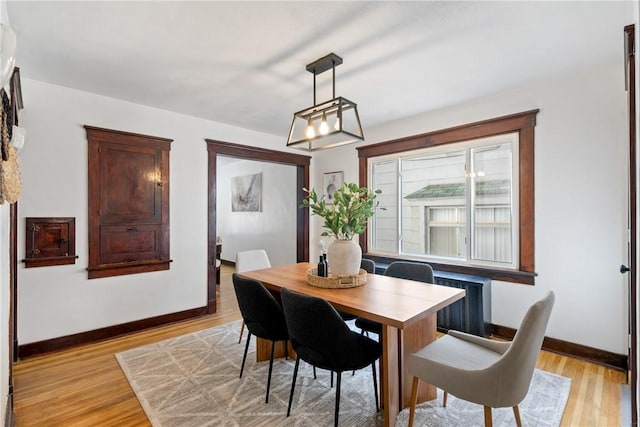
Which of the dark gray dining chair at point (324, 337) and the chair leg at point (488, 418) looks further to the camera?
the dark gray dining chair at point (324, 337)

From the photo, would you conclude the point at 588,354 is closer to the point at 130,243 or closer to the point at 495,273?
the point at 495,273

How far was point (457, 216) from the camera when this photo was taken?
3775 mm

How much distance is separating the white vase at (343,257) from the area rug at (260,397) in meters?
0.87

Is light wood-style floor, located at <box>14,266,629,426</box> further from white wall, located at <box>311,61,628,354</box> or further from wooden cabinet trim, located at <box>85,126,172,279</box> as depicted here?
wooden cabinet trim, located at <box>85,126,172,279</box>

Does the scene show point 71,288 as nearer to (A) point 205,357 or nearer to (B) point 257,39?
(A) point 205,357

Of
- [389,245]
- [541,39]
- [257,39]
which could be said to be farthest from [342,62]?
[389,245]

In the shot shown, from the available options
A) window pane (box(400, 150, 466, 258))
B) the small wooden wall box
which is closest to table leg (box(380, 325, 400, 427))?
window pane (box(400, 150, 466, 258))

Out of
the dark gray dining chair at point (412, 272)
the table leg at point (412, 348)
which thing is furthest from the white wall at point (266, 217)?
the table leg at point (412, 348)

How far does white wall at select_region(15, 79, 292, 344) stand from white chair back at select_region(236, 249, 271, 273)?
1.02 meters

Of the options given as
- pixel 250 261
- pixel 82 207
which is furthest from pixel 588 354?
pixel 82 207

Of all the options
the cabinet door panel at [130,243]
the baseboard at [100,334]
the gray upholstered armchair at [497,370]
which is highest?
the cabinet door panel at [130,243]

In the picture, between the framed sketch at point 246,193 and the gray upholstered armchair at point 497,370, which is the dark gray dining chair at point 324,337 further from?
the framed sketch at point 246,193

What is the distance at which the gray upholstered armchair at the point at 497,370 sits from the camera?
4.86 feet

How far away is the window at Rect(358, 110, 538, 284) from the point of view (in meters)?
3.20
